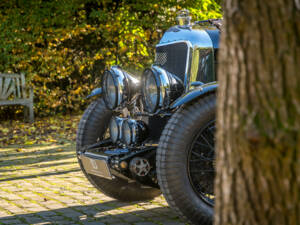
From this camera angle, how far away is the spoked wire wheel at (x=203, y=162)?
158 inches

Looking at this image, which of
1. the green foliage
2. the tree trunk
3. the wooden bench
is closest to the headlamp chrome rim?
the tree trunk

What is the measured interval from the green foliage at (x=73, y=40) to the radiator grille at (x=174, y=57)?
6409 millimetres

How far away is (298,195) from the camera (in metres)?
1.88

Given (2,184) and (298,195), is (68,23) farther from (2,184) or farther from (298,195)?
(298,195)

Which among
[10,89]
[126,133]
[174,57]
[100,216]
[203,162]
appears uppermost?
[174,57]

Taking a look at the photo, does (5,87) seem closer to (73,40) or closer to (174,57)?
(73,40)

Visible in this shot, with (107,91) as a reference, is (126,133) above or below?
below

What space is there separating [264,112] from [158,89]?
234 centimetres

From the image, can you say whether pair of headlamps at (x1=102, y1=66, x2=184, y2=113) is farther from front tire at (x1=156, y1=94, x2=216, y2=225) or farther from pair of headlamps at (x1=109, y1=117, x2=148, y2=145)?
front tire at (x1=156, y1=94, x2=216, y2=225)

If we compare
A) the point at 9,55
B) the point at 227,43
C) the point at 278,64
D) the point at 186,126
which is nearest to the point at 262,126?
the point at 278,64

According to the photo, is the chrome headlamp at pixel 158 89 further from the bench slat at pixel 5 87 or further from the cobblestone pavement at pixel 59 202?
the bench slat at pixel 5 87

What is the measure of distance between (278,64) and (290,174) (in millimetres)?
413

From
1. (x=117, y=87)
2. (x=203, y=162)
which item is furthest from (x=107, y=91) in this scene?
(x=203, y=162)

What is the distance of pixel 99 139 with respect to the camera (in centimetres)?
506
